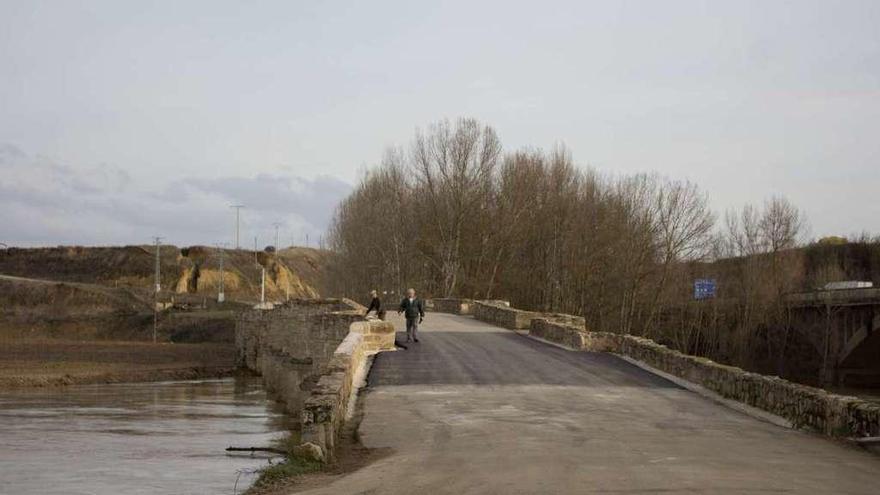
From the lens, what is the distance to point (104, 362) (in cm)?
6788

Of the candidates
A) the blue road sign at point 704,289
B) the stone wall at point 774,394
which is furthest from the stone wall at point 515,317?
the blue road sign at point 704,289

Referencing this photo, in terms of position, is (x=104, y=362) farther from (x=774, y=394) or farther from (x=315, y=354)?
(x=774, y=394)

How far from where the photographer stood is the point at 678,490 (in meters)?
11.0

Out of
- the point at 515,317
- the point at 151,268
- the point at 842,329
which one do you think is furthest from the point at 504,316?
the point at 151,268

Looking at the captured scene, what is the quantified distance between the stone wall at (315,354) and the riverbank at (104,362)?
4815 millimetres

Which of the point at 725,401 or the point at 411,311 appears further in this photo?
the point at 411,311

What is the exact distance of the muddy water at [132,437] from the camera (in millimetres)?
20094

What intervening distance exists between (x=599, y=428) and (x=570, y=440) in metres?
1.41

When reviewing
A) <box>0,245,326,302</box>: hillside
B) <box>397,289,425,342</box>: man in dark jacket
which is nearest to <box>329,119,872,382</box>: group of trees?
<box>397,289,425,342</box>: man in dark jacket

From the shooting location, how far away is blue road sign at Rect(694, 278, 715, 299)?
72062 millimetres

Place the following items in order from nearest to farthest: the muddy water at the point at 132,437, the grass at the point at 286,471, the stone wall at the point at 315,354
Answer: the grass at the point at 286,471, the stone wall at the point at 315,354, the muddy water at the point at 132,437

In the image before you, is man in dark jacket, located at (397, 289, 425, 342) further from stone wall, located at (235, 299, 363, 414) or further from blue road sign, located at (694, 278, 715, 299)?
blue road sign, located at (694, 278, 715, 299)

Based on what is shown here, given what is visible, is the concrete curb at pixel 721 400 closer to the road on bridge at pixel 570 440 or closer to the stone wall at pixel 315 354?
the road on bridge at pixel 570 440

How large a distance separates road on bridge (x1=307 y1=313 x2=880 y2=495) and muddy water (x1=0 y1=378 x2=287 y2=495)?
144 inches
